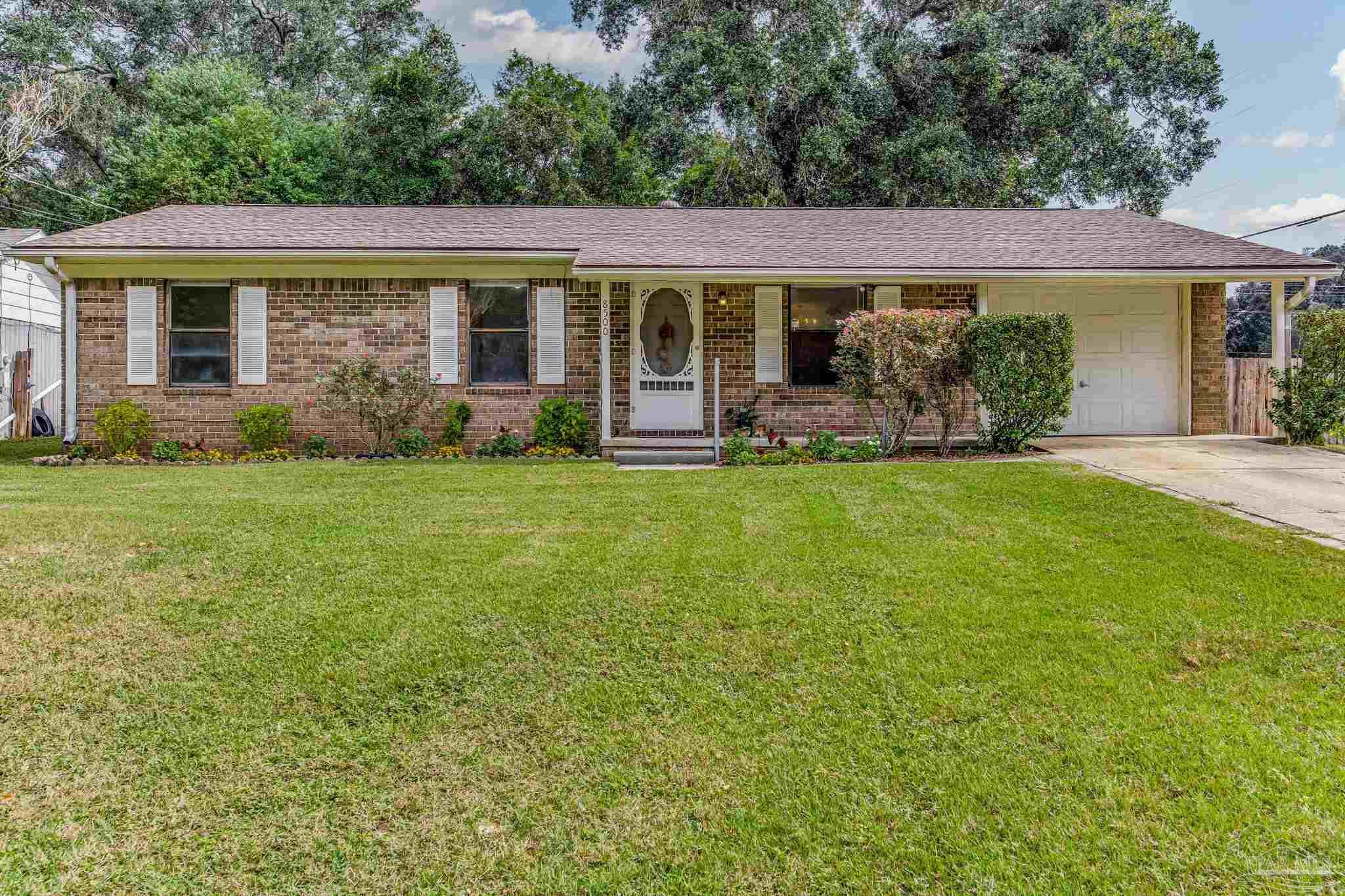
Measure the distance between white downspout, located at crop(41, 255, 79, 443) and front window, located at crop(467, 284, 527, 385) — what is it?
17.6ft

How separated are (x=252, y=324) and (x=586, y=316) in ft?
15.2

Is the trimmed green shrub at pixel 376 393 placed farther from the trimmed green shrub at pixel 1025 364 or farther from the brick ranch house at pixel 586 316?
the trimmed green shrub at pixel 1025 364

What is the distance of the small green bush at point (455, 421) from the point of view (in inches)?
440

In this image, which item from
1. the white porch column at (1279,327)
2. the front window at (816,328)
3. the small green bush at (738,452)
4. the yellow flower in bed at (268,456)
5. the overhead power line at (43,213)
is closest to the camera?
the small green bush at (738,452)

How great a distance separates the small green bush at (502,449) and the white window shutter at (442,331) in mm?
1190

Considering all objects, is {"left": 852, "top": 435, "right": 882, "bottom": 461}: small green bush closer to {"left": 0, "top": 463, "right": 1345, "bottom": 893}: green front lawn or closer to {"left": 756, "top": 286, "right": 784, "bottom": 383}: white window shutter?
{"left": 756, "top": 286, "right": 784, "bottom": 383}: white window shutter

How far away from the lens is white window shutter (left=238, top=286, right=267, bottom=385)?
1121 cm

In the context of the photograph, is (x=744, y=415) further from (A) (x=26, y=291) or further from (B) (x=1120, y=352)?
(A) (x=26, y=291)

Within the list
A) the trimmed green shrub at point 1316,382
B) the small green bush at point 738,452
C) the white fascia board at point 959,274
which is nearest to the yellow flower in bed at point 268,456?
the white fascia board at point 959,274

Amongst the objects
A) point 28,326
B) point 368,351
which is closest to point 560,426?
point 368,351

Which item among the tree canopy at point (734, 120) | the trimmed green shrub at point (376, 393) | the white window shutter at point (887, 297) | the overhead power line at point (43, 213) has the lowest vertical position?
the trimmed green shrub at point (376, 393)

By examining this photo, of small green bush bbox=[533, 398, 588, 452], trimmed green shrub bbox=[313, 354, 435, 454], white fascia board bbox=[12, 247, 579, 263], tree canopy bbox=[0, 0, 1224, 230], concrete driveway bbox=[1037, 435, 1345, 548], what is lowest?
concrete driveway bbox=[1037, 435, 1345, 548]

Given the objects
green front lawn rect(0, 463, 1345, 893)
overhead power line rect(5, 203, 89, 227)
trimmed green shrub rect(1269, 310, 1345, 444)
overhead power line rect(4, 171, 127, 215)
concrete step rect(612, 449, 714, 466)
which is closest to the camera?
green front lawn rect(0, 463, 1345, 893)

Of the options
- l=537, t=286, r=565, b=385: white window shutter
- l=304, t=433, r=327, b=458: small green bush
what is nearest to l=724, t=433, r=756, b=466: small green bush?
l=537, t=286, r=565, b=385: white window shutter
